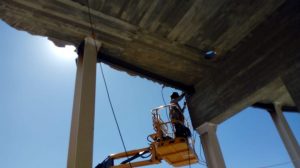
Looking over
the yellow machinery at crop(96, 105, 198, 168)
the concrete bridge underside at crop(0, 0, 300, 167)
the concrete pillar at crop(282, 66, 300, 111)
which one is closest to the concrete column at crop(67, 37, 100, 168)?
the concrete bridge underside at crop(0, 0, 300, 167)

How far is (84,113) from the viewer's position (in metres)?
4.39

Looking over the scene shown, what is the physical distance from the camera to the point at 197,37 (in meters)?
6.07

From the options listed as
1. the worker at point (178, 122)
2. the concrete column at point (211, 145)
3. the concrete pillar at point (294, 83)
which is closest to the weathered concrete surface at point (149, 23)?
the worker at point (178, 122)

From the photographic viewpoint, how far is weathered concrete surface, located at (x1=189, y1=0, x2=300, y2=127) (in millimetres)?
5203

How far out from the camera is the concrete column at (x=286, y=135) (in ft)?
23.9

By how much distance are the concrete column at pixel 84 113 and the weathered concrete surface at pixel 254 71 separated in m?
3.22

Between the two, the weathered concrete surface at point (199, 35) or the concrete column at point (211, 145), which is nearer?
the weathered concrete surface at point (199, 35)

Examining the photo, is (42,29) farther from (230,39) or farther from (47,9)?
(230,39)

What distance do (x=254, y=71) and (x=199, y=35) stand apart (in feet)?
4.83

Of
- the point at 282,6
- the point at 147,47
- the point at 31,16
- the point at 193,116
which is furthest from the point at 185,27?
the point at 31,16

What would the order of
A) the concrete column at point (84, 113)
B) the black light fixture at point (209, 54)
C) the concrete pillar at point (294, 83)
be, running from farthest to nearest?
1. the black light fixture at point (209, 54)
2. the concrete pillar at point (294, 83)
3. the concrete column at point (84, 113)

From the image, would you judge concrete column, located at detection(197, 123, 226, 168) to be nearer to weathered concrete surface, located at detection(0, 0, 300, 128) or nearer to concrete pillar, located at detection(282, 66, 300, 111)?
weathered concrete surface, located at detection(0, 0, 300, 128)

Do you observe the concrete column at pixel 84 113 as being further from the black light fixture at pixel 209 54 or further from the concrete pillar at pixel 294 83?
the concrete pillar at pixel 294 83

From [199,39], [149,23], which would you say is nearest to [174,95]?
[199,39]
